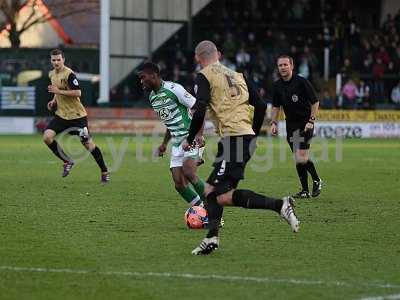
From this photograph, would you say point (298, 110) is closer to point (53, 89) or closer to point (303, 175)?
point (303, 175)

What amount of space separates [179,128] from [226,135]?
2269 millimetres

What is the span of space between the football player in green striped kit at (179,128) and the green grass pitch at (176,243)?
1.59 feet

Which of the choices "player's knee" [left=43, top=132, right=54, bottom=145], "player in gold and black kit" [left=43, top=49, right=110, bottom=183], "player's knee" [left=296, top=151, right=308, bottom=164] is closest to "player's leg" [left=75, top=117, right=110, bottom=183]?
"player in gold and black kit" [left=43, top=49, right=110, bottom=183]

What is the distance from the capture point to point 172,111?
12398mm

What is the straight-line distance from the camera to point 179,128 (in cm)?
1244

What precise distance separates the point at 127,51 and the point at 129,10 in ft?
5.62

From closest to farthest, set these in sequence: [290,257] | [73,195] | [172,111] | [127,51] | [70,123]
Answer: [290,257], [172,111], [73,195], [70,123], [127,51]

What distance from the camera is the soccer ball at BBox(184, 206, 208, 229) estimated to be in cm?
1193

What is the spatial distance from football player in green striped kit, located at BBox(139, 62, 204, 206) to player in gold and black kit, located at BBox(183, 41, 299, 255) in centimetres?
182

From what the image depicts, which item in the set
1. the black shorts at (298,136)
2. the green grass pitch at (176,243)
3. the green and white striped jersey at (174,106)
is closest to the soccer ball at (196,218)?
the green grass pitch at (176,243)

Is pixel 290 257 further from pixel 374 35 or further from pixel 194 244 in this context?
pixel 374 35

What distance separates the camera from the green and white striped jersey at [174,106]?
12.2 m

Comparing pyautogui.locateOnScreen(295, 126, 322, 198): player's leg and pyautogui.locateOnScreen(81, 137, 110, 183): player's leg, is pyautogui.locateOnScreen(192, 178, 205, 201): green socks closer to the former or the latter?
pyautogui.locateOnScreen(295, 126, 322, 198): player's leg

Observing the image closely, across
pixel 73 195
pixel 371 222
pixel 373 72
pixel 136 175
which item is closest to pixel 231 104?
pixel 371 222
